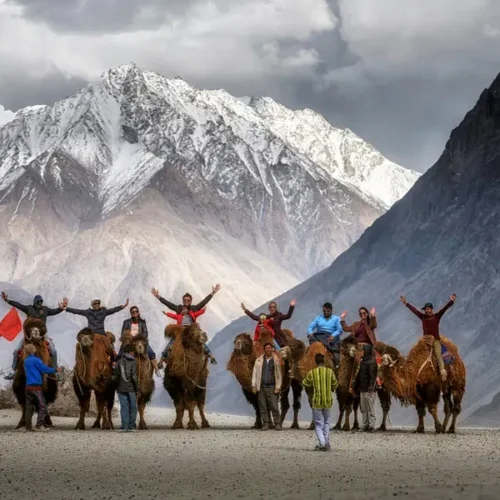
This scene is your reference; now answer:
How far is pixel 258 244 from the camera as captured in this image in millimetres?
195875

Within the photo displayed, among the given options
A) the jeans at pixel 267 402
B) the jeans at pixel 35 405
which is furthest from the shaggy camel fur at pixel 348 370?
the jeans at pixel 35 405

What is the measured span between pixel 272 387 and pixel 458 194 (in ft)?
205

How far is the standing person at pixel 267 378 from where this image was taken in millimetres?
24062

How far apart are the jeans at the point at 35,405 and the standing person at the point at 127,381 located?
1485 millimetres

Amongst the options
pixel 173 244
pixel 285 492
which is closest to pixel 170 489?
pixel 285 492

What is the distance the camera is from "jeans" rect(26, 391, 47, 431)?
22531 mm

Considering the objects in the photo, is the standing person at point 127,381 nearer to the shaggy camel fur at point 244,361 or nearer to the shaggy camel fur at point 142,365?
the shaggy camel fur at point 142,365

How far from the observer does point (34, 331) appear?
22812 mm

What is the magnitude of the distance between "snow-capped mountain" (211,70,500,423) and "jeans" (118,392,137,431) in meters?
37.0

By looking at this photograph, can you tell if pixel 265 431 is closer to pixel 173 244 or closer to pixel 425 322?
pixel 425 322

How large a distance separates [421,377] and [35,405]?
7.48m

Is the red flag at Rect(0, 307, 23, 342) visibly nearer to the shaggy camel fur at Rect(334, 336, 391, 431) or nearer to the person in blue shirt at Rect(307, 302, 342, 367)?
the person in blue shirt at Rect(307, 302, 342, 367)

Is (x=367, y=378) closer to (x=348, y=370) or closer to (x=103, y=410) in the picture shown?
(x=348, y=370)

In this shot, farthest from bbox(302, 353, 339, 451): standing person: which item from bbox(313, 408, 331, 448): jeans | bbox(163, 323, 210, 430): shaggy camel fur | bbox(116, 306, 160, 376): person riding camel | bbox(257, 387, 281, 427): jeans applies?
bbox(163, 323, 210, 430): shaggy camel fur
